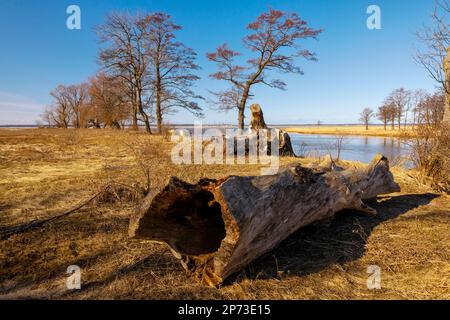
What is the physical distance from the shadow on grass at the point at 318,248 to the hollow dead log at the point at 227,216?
0.18 m

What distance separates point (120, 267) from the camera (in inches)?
Result: 124

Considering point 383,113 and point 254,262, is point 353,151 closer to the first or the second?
point 254,262

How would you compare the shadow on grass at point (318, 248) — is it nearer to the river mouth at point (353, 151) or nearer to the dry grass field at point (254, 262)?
the dry grass field at point (254, 262)

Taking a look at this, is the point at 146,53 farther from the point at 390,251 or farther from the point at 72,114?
the point at 72,114

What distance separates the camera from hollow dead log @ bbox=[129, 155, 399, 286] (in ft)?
8.11

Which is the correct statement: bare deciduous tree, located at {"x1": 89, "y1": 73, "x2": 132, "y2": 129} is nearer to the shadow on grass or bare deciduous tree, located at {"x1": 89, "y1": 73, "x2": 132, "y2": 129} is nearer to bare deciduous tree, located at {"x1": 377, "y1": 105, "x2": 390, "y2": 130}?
the shadow on grass

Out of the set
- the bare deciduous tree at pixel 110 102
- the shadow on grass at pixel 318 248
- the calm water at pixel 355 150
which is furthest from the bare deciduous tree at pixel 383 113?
the shadow on grass at pixel 318 248

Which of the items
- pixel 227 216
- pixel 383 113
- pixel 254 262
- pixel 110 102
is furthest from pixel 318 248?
pixel 383 113

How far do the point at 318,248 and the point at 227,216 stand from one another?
1.67 m

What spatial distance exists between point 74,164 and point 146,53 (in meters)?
13.4

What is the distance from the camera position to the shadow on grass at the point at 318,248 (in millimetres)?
3029

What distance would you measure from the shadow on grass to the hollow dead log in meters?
0.18

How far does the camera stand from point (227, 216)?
7.88 ft
